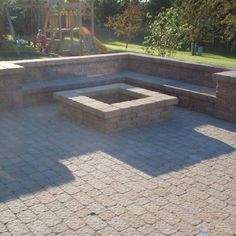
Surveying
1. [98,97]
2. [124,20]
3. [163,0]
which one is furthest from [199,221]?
[163,0]

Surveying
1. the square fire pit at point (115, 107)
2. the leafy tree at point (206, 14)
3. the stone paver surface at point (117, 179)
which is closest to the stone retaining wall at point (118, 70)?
the stone paver surface at point (117, 179)

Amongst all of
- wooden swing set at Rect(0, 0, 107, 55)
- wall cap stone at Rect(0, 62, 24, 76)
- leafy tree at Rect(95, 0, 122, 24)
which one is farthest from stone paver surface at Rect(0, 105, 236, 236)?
leafy tree at Rect(95, 0, 122, 24)

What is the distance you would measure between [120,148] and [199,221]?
242 cm

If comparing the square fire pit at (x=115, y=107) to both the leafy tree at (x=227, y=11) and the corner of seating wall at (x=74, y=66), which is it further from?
the leafy tree at (x=227, y=11)

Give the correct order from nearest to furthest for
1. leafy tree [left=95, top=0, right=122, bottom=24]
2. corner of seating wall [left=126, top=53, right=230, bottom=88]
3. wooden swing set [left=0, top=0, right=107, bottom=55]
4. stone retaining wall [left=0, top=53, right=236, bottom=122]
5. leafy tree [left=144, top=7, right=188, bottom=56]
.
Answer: stone retaining wall [left=0, top=53, right=236, bottom=122], corner of seating wall [left=126, top=53, right=230, bottom=88], leafy tree [left=144, top=7, right=188, bottom=56], wooden swing set [left=0, top=0, right=107, bottom=55], leafy tree [left=95, top=0, right=122, bottom=24]

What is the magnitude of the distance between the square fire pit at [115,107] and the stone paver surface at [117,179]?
0.66 ft

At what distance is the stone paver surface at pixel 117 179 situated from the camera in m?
4.09

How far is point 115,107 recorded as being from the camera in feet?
23.4

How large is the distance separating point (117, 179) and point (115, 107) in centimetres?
227

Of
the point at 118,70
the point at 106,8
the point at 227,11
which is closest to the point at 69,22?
the point at 118,70

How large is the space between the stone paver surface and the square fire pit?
0.20 meters

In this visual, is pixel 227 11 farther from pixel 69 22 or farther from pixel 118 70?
pixel 69 22

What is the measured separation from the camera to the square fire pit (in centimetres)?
701

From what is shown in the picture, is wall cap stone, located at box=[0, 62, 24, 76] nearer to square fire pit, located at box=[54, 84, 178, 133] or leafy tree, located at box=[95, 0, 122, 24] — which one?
square fire pit, located at box=[54, 84, 178, 133]
